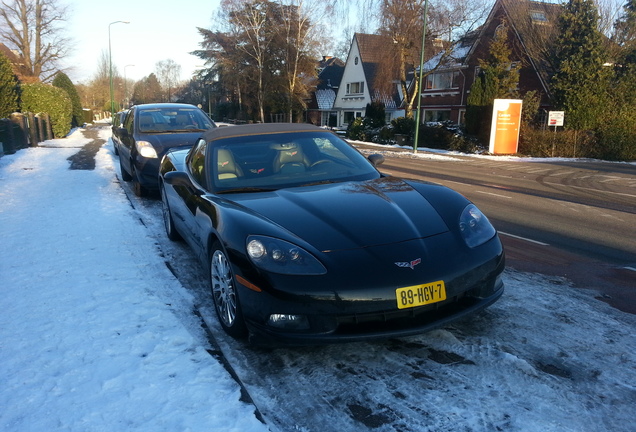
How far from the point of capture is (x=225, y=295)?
346cm

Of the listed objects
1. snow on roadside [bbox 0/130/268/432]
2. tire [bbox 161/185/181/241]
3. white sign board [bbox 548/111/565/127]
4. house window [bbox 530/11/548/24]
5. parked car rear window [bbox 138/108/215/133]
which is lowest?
snow on roadside [bbox 0/130/268/432]

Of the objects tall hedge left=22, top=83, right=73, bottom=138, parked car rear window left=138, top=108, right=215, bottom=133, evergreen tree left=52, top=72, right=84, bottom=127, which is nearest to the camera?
parked car rear window left=138, top=108, right=215, bottom=133

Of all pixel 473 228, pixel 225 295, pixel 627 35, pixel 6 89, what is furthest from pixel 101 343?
pixel 627 35

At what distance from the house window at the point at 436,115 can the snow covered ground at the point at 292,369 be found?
41.1m

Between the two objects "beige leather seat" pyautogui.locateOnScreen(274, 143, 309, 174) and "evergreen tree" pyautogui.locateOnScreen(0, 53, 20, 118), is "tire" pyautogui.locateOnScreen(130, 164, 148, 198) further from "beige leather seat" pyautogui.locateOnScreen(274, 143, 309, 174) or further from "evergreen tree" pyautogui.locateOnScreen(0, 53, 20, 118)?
"evergreen tree" pyautogui.locateOnScreen(0, 53, 20, 118)

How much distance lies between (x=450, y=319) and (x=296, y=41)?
152 feet

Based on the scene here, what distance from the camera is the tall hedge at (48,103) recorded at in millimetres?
25156

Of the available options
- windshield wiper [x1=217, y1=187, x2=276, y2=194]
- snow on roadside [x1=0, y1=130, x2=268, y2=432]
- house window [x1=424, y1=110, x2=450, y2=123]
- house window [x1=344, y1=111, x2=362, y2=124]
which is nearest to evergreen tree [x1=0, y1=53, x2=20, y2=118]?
snow on roadside [x1=0, y1=130, x2=268, y2=432]

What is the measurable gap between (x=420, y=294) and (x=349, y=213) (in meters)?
0.82

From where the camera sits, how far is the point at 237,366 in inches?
121

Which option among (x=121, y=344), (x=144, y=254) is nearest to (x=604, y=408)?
(x=121, y=344)

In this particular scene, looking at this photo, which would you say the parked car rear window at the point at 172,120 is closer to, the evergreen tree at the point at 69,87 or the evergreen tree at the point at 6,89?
the evergreen tree at the point at 6,89

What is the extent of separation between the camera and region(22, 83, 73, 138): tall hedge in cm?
2516

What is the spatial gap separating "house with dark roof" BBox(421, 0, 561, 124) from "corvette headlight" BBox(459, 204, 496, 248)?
25159 mm
